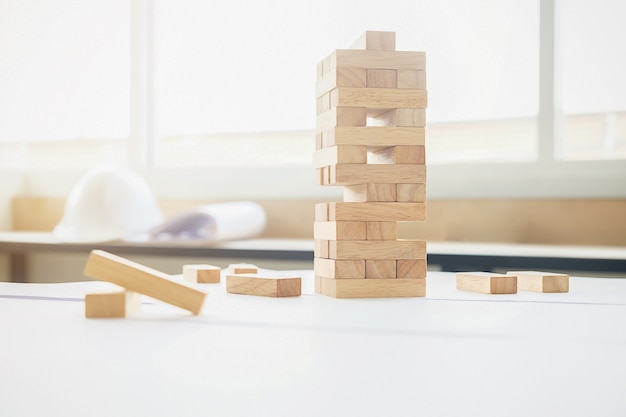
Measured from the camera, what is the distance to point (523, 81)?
7.74 feet

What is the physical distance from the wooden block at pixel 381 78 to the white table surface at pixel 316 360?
0.31 m

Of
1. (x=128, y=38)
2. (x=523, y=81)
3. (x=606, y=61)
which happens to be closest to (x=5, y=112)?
(x=128, y=38)

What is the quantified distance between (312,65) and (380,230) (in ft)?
5.88

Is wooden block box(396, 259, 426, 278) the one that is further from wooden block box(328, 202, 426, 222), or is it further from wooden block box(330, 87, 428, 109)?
wooden block box(330, 87, 428, 109)

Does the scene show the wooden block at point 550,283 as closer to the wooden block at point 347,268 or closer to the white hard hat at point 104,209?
the wooden block at point 347,268

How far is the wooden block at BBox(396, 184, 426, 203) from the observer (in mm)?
959

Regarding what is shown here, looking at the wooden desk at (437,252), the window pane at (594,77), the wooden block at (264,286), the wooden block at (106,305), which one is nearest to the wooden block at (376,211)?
the wooden block at (264,286)

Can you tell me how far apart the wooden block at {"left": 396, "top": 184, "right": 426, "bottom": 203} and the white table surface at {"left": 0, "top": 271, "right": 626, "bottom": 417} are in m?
0.16

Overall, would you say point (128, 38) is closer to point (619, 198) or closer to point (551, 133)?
point (551, 133)

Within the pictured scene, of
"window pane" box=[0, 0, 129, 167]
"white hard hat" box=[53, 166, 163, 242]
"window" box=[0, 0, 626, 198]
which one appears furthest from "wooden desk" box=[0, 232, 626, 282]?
"window pane" box=[0, 0, 129, 167]

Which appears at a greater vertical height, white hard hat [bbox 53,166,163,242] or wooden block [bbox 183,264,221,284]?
white hard hat [bbox 53,166,163,242]

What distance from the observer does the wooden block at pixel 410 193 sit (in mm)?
959

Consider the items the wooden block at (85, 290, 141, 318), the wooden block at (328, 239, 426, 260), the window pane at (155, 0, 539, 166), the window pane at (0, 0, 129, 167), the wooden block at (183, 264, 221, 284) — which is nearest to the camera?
the wooden block at (85, 290, 141, 318)

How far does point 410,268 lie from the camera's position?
3.13 feet
